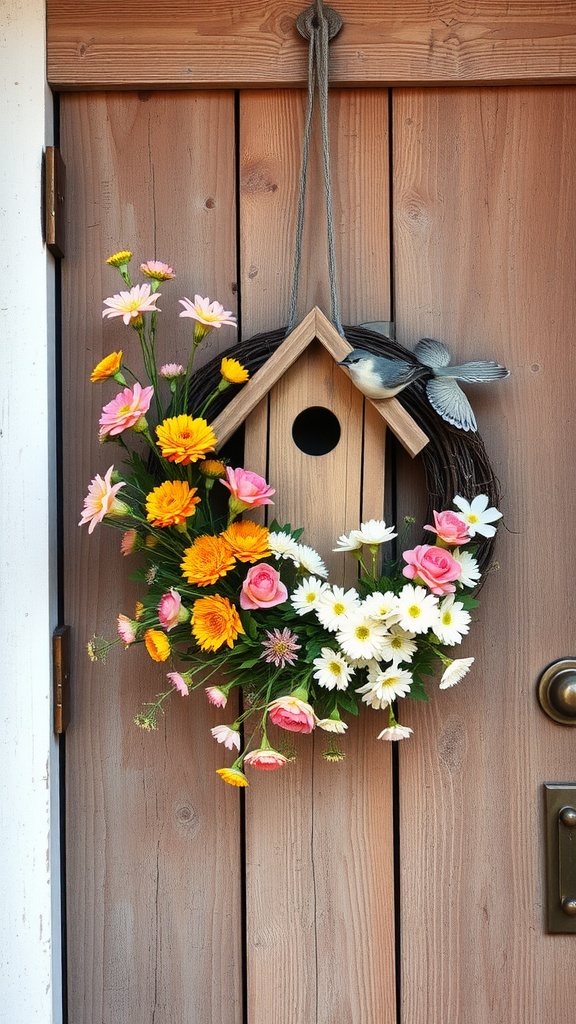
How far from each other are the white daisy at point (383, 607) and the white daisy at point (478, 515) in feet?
0.41

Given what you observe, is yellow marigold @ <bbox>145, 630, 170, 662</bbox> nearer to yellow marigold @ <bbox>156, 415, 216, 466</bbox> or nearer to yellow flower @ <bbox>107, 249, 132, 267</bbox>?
yellow marigold @ <bbox>156, 415, 216, 466</bbox>

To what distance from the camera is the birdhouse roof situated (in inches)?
36.6

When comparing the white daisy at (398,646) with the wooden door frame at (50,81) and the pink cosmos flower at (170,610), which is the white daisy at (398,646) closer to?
the pink cosmos flower at (170,610)

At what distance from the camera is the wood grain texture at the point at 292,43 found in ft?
3.34

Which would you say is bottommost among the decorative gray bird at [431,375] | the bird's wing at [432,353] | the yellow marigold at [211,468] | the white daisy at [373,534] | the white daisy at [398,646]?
the white daisy at [398,646]

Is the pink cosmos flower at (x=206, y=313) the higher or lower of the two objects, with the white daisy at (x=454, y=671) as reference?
higher

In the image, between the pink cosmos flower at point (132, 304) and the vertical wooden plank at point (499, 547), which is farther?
the vertical wooden plank at point (499, 547)

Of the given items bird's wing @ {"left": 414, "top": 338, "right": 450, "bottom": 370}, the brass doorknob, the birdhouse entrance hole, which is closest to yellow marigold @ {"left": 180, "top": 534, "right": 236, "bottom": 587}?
the birdhouse entrance hole

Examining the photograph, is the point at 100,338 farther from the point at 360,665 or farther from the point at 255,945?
the point at 255,945

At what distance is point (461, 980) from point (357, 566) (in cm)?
56

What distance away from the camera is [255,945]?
104 centimetres

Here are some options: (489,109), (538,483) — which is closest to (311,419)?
(538,483)

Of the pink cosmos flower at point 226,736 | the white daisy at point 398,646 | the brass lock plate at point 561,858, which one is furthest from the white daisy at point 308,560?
the brass lock plate at point 561,858

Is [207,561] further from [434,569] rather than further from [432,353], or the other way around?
[432,353]
